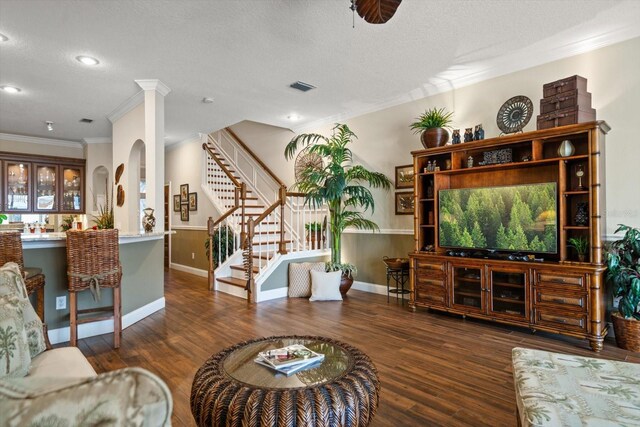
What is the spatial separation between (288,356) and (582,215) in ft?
10.3

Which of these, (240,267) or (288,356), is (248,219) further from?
(288,356)

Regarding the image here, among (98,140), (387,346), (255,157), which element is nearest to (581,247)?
(387,346)

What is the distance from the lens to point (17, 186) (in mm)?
6727

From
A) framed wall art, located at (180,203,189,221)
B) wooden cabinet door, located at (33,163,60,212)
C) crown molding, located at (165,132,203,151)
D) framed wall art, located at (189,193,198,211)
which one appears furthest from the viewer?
framed wall art, located at (180,203,189,221)

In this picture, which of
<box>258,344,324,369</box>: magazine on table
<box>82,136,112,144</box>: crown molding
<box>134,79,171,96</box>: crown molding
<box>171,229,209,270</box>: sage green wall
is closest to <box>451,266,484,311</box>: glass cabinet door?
<box>258,344,324,369</box>: magazine on table

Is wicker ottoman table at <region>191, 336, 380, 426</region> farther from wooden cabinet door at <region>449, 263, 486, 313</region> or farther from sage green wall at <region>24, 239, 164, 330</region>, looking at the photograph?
sage green wall at <region>24, 239, 164, 330</region>

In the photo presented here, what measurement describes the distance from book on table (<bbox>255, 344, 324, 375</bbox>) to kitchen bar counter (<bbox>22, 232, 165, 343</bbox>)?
8.84ft

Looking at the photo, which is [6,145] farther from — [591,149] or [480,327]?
[591,149]

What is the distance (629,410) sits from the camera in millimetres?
1332

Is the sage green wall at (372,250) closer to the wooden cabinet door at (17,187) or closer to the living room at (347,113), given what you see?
the living room at (347,113)

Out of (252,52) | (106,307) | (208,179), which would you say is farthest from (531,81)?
(208,179)

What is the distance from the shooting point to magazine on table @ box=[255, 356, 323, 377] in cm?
167

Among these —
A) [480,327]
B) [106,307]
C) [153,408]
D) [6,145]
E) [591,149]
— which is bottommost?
[480,327]

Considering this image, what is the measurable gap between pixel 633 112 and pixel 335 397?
12.6ft
